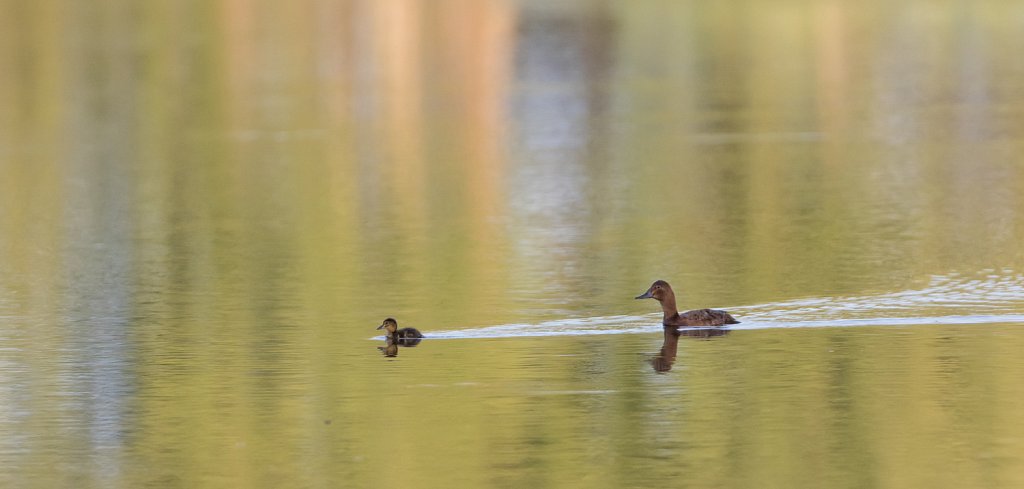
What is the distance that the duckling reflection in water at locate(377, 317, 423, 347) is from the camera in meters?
16.8

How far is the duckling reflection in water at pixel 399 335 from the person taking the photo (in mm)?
16781

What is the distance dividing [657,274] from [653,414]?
7.05m

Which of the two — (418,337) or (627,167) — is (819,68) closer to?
(627,167)

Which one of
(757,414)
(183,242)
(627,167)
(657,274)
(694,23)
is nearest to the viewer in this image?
(757,414)

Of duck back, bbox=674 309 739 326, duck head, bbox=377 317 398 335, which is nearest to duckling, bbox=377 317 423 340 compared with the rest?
duck head, bbox=377 317 398 335

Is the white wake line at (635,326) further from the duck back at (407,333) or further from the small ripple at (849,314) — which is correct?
the duck back at (407,333)

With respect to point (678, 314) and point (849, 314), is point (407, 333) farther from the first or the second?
point (849, 314)

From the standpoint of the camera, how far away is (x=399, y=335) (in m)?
16.9

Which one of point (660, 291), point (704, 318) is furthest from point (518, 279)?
point (704, 318)

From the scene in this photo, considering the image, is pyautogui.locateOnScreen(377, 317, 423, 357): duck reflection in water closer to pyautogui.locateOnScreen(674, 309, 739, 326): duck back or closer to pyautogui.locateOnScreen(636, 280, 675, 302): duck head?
pyautogui.locateOnScreen(636, 280, 675, 302): duck head

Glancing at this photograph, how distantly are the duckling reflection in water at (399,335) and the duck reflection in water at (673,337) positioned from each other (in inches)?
79.3

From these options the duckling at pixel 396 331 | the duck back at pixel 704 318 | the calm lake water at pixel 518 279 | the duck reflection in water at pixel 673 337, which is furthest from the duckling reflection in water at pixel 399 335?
the duck back at pixel 704 318

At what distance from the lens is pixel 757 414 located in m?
13.7

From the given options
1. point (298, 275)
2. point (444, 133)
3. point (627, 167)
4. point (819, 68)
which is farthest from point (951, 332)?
point (819, 68)
